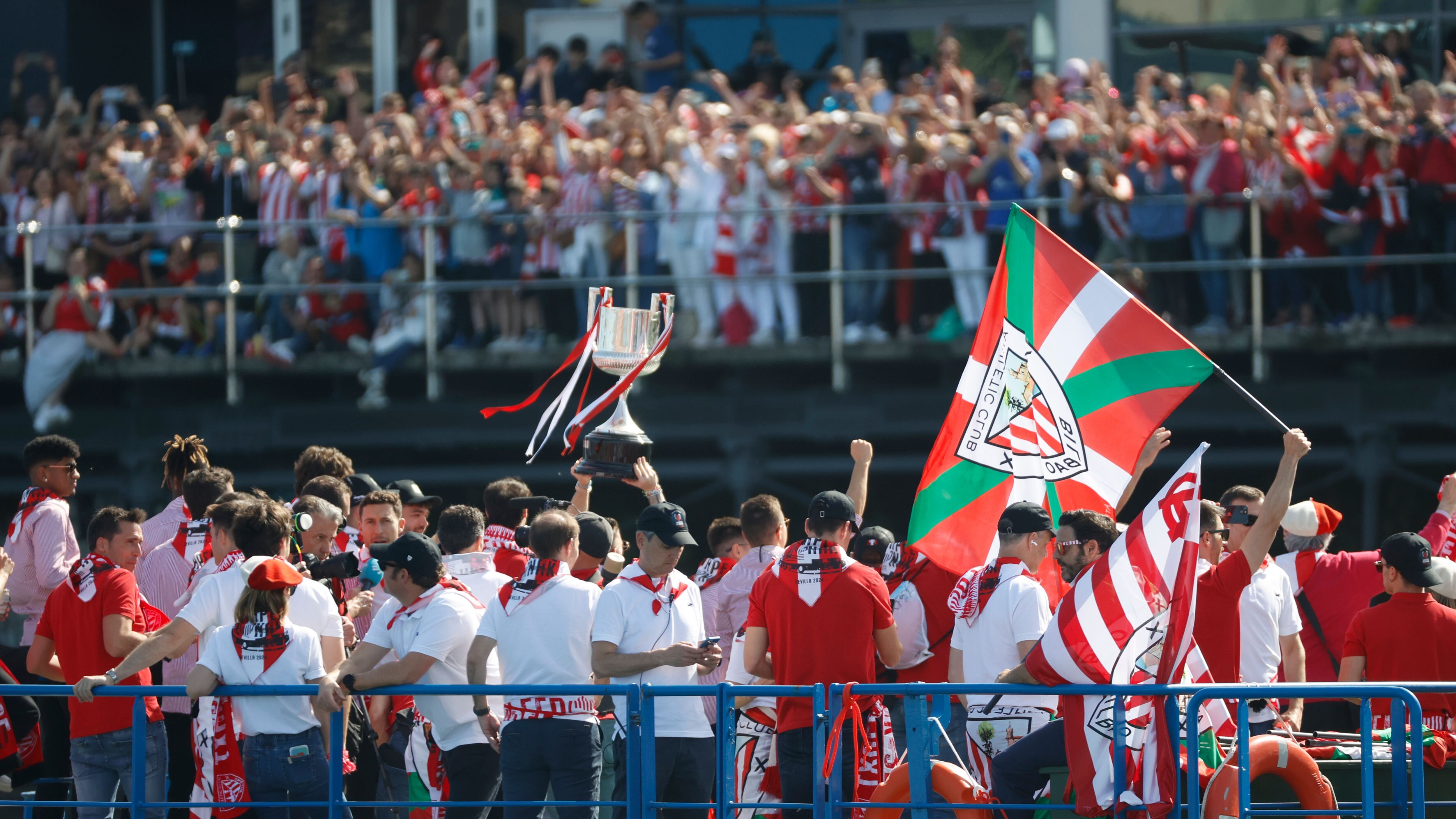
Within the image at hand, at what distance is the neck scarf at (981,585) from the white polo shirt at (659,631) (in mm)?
1000

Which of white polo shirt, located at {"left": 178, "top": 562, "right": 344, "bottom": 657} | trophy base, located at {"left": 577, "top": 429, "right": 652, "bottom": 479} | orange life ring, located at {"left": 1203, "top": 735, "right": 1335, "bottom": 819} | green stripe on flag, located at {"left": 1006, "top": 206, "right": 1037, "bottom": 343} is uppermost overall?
green stripe on flag, located at {"left": 1006, "top": 206, "right": 1037, "bottom": 343}

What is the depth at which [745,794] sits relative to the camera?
24.2 ft

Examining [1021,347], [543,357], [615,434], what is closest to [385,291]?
[543,357]

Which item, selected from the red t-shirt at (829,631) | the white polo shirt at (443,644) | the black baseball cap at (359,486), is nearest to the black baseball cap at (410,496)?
the black baseball cap at (359,486)

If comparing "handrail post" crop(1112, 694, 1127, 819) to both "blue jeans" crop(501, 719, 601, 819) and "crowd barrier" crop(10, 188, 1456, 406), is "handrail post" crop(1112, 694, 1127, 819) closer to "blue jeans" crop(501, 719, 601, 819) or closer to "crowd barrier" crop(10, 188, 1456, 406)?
"blue jeans" crop(501, 719, 601, 819)

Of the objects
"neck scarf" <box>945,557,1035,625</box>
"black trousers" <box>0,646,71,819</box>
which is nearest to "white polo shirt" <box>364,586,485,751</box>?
"neck scarf" <box>945,557,1035,625</box>

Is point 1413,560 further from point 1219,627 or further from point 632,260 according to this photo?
point 632,260

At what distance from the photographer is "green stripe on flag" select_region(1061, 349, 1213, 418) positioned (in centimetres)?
729

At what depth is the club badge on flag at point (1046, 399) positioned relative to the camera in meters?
7.38

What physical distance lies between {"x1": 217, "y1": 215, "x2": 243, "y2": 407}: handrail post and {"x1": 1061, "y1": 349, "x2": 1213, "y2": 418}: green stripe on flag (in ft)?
26.1

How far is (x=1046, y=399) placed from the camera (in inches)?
299

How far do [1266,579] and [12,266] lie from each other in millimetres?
10916

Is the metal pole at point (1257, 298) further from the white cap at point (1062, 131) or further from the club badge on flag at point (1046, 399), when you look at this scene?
the club badge on flag at point (1046, 399)

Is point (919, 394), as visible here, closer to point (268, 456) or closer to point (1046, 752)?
point (268, 456)
